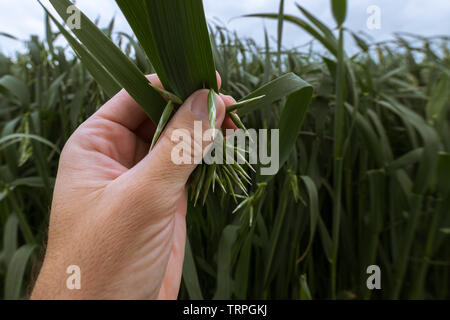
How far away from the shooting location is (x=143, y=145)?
1.53ft

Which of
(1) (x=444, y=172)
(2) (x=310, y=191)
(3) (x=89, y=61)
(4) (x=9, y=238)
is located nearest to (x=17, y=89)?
(4) (x=9, y=238)

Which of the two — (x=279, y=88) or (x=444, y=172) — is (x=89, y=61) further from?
(x=444, y=172)

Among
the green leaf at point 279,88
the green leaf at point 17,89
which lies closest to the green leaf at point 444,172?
the green leaf at point 279,88

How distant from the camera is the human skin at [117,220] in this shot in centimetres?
30

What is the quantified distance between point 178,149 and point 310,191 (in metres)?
0.31

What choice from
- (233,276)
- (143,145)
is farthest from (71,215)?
(233,276)

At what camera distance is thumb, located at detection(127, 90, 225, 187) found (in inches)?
11.3

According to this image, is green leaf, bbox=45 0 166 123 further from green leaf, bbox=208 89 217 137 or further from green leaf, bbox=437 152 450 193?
green leaf, bbox=437 152 450 193

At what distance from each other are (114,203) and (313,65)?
581 mm

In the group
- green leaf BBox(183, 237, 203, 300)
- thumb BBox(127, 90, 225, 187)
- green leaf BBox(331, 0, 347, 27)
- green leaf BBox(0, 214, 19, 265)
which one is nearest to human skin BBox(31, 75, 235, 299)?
thumb BBox(127, 90, 225, 187)

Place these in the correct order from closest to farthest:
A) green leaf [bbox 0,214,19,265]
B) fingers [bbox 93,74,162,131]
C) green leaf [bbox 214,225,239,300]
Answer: fingers [bbox 93,74,162,131] < green leaf [bbox 214,225,239,300] < green leaf [bbox 0,214,19,265]

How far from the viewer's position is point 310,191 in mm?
540

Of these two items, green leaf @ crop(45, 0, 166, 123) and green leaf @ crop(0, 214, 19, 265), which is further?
green leaf @ crop(0, 214, 19, 265)
